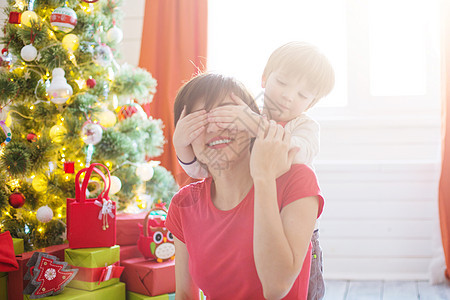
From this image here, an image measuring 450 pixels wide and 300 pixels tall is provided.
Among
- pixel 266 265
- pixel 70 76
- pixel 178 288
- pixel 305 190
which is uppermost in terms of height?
pixel 70 76

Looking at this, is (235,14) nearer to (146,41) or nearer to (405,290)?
(146,41)

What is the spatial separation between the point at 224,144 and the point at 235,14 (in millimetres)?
2662

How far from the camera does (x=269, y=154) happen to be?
924mm

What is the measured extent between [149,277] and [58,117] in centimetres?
97

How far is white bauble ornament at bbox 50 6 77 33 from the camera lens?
2422mm

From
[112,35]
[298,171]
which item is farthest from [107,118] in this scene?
[298,171]

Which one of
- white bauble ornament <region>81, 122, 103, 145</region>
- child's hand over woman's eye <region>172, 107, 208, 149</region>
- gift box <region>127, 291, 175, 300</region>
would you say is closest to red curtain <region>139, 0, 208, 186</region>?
white bauble ornament <region>81, 122, 103, 145</region>

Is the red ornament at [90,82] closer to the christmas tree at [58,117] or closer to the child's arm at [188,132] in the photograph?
the christmas tree at [58,117]

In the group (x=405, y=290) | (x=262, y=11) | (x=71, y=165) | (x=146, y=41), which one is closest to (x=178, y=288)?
(x=71, y=165)

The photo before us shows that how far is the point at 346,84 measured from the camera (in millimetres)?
3465

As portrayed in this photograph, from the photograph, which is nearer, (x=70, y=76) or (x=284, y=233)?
(x=284, y=233)

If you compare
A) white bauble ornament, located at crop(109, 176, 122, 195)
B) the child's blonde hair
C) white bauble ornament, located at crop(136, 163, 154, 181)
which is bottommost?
white bauble ornament, located at crop(109, 176, 122, 195)

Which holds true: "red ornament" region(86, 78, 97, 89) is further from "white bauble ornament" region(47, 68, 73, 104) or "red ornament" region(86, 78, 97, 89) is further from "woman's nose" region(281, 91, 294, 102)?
"woman's nose" region(281, 91, 294, 102)

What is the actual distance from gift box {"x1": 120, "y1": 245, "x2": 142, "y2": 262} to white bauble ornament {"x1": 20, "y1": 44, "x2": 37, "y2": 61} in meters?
1.06
